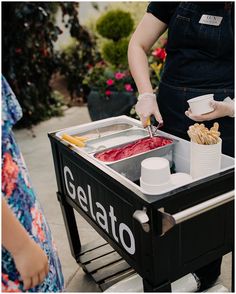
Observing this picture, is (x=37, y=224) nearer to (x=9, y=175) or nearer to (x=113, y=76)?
(x=9, y=175)

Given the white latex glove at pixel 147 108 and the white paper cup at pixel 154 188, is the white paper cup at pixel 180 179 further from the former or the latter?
the white latex glove at pixel 147 108

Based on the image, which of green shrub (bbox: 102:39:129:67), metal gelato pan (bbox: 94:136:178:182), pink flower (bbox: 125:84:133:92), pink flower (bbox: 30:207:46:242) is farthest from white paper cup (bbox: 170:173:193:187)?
green shrub (bbox: 102:39:129:67)

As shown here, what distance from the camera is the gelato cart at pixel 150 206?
117 centimetres

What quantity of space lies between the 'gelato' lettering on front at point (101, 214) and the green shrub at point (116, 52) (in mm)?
2754

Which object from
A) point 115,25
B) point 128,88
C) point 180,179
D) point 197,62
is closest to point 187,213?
point 180,179

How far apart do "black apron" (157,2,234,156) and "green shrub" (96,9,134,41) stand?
2.79m

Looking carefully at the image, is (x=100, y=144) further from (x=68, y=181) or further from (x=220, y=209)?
(x=220, y=209)

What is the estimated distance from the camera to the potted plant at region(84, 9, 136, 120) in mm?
4094

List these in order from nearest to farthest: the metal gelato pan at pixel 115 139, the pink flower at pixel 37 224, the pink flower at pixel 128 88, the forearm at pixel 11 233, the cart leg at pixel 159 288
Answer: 1. the forearm at pixel 11 233
2. the pink flower at pixel 37 224
3. the cart leg at pixel 159 288
4. the metal gelato pan at pixel 115 139
5. the pink flower at pixel 128 88

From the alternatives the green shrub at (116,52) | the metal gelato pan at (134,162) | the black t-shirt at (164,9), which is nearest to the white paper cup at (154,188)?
the metal gelato pan at (134,162)

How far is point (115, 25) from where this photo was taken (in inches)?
172

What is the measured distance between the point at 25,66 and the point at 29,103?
1.40 feet

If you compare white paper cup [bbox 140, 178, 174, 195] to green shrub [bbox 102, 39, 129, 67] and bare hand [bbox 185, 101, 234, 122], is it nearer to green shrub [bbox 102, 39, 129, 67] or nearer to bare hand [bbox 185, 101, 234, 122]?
bare hand [bbox 185, 101, 234, 122]

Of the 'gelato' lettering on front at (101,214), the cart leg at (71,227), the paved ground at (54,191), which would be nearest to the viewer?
the 'gelato' lettering on front at (101,214)
